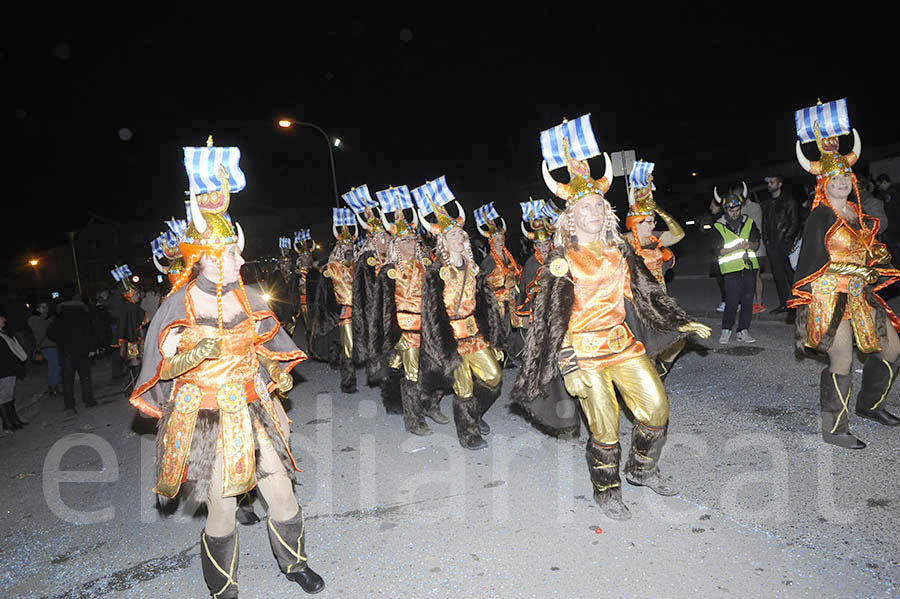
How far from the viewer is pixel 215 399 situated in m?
3.16

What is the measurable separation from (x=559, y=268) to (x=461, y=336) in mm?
1872

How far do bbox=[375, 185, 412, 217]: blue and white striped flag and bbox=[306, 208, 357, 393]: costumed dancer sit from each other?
159 centimetres

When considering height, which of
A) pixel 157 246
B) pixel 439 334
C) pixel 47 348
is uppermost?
pixel 157 246

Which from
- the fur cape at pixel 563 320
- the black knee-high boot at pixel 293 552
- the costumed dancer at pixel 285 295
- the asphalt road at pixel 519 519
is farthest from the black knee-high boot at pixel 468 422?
the costumed dancer at pixel 285 295

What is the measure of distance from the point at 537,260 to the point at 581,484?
14.3 ft

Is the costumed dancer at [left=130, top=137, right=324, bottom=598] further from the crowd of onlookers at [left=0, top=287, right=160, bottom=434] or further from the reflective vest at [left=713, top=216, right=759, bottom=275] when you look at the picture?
the reflective vest at [left=713, top=216, right=759, bottom=275]

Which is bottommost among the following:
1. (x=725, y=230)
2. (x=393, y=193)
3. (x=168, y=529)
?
(x=168, y=529)

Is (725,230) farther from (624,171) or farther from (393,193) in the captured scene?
(393,193)

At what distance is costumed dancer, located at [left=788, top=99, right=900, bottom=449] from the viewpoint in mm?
4457

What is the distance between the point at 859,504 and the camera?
11.8 feet

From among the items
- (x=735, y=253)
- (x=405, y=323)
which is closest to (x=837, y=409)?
(x=405, y=323)

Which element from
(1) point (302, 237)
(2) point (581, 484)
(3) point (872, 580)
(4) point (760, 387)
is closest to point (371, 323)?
(2) point (581, 484)

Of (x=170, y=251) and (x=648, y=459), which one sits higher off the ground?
(x=170, y=251)

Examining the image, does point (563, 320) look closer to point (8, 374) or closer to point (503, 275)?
point (503, 275)
